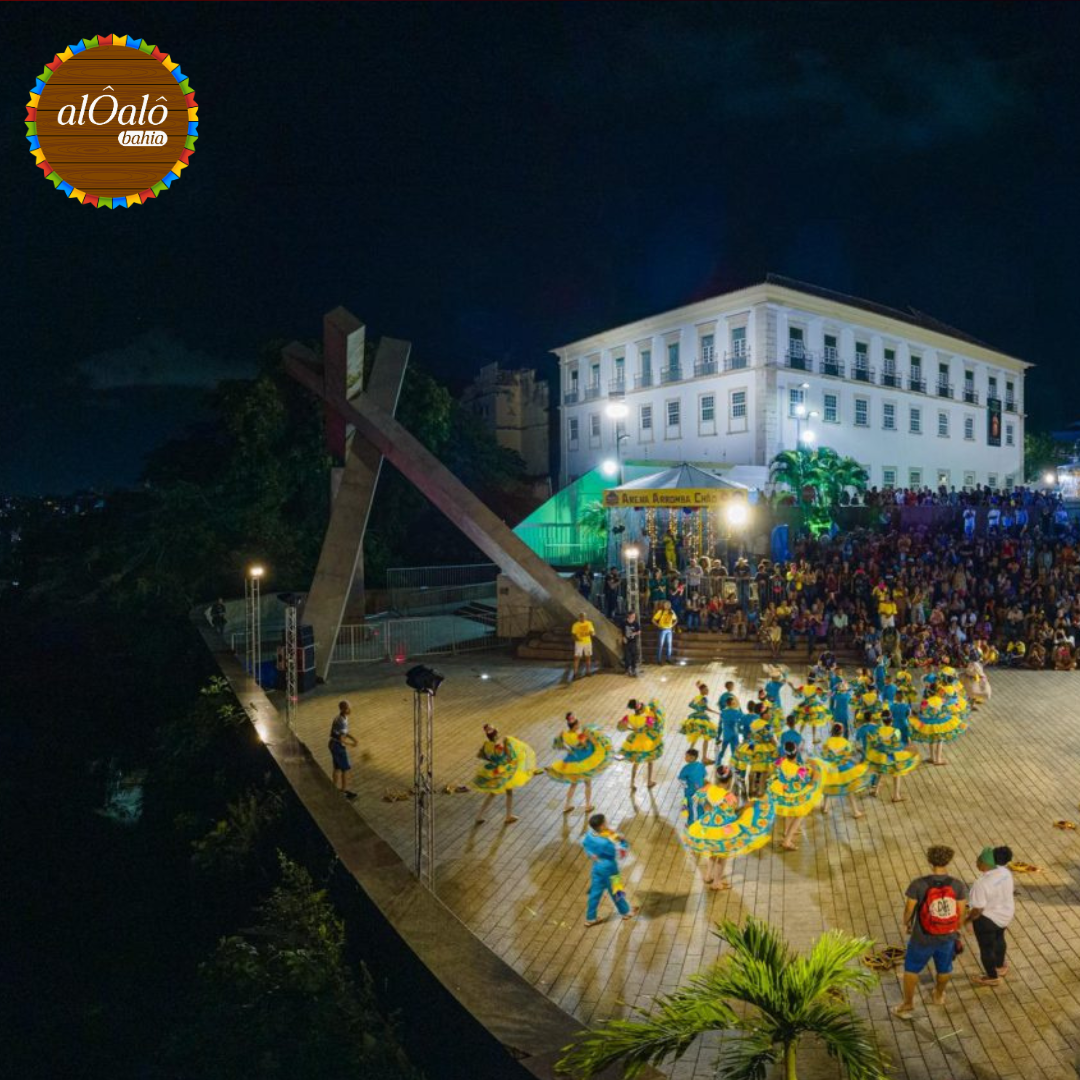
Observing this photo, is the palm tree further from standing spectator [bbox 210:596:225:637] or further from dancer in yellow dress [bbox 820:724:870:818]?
standing spectator [bbox 210:596:225:637]

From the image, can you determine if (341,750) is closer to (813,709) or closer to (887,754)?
(813,709)

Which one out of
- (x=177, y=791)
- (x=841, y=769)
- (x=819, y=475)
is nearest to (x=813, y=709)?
(x=841, y=769)

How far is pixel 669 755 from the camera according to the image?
12.7 meters

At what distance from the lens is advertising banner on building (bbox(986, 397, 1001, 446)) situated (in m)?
49.9

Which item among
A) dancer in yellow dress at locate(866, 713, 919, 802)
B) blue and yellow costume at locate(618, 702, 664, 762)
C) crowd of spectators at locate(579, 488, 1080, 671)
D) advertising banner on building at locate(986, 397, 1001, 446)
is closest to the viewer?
dancer in yellow dress at locate(866, 713, 919, 802)

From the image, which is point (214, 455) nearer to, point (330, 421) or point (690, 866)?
point (330, 421)

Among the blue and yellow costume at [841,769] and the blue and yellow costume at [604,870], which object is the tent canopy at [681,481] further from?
the blue and yellow costume at [604,870]

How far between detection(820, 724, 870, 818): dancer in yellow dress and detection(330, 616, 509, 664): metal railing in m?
13.4

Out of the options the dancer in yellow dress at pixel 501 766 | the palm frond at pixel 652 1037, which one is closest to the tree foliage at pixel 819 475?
the dancer in yellow dress at pixel 501 766

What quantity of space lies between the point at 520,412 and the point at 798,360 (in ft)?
59.8

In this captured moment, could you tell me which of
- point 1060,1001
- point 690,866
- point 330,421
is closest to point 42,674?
point 330,421

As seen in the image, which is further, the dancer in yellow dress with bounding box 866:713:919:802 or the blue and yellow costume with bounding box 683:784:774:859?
the dancer in yellow dress with bounding box 866:713:919:802

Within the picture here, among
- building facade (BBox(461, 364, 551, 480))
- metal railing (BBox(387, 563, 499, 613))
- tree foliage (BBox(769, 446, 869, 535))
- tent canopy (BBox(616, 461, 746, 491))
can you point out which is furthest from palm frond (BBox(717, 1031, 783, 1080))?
Answer: building facade (BBox(461, 364, 551, 480))

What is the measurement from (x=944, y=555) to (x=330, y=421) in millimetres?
17241
